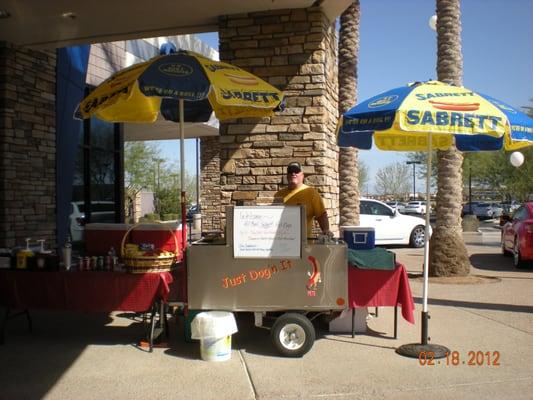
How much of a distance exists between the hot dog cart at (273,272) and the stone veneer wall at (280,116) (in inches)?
72.6

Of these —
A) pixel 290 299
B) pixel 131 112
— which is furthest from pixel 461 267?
pixel 131 112

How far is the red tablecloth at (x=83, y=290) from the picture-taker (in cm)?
559

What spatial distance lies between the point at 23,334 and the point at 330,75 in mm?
4941

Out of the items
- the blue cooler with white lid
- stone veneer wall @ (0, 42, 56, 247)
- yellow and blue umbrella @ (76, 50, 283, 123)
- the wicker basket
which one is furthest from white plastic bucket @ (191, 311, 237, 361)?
stone veneer wall @ (0, 42, 56, 247)

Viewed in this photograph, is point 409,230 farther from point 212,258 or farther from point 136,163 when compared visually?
point 136,163

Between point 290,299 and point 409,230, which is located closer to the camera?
point 290,299

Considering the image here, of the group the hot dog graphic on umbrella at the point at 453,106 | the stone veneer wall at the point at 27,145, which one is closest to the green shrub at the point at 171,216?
the stone veneer wall at the point at 27,145

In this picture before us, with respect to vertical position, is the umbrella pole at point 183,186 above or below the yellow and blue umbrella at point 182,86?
below

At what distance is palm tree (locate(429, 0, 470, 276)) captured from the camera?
10.1 m

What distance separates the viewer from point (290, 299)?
5391 mm

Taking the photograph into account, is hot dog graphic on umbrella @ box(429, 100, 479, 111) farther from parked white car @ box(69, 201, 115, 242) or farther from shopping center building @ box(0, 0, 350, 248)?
parked white car @ box(69, 201, 115, 242)

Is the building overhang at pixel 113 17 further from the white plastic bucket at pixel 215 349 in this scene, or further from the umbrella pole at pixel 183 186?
the white plastic bucket at pixel 215 349
